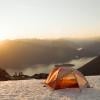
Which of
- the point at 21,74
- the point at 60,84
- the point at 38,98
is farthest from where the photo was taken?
the point at 21,74

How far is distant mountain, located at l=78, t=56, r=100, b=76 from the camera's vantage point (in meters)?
55.9

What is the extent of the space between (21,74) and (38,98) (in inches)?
995

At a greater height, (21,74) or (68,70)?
(21,74)

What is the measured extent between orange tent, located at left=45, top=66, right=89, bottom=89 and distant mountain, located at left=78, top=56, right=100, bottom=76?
33.8 m

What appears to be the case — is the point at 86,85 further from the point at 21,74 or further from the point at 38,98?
the point at 21,74

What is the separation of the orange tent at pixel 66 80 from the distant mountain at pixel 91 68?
33.8m

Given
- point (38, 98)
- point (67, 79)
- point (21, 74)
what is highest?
point (21, 74)

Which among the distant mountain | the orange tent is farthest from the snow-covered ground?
the distant mountain

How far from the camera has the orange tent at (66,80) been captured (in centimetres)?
2050

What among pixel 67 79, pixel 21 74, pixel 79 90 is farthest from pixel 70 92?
pixel 21 74

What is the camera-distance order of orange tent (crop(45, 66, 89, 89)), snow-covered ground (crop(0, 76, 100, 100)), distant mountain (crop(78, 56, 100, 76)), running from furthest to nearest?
1. distant mountain (crop(78, 56, 100, 76))
2. orange tent (crop(45, 66, 89, 89))
3. snow-covered ground (crop(0, 76, 100, 100))

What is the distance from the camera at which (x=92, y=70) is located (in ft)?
188

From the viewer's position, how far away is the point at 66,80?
822 inches

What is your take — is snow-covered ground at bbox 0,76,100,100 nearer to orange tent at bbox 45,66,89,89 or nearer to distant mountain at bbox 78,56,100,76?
orange tent at bbox 45,66,89,89
